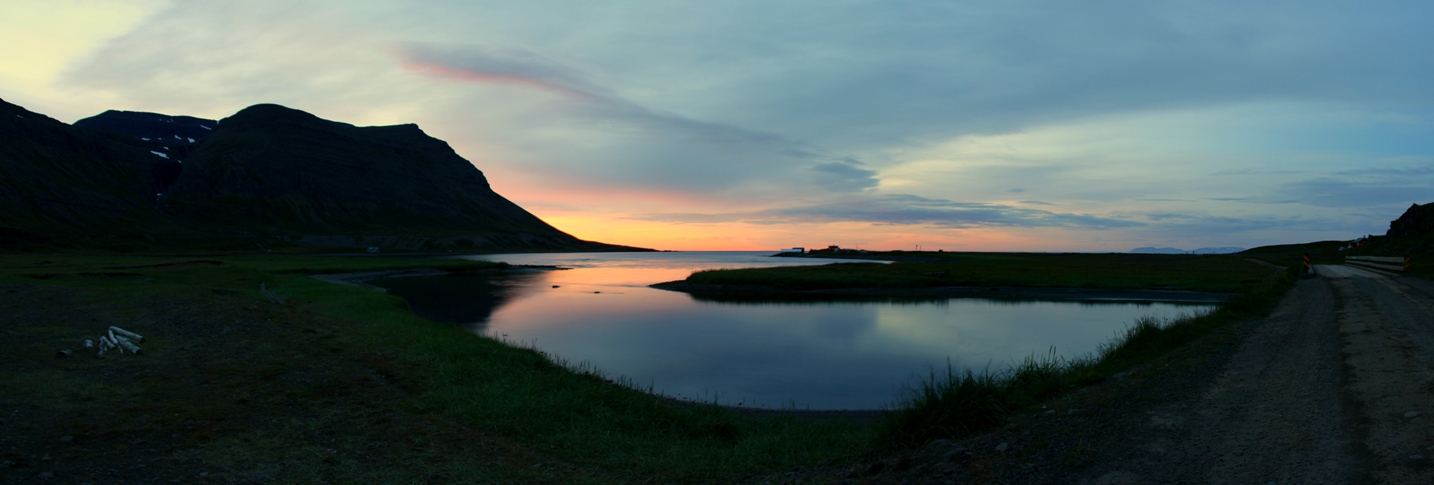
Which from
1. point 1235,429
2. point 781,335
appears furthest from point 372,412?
point 781,335

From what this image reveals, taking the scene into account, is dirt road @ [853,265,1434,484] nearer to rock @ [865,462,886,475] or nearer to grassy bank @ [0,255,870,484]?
rock @ [865,462,886,475]

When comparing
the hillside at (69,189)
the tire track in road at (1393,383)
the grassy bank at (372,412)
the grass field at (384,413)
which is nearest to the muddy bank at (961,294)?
the tire track in road at (1393,383)

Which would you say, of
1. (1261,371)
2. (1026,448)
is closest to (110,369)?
(1026,448)

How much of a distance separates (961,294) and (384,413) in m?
51.2

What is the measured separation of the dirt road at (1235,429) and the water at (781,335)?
871 cm

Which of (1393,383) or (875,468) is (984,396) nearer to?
(875,468)

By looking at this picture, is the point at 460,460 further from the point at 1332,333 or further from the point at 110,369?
the point at 1332,333

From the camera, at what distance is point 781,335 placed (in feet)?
111

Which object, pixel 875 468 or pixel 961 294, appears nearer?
pixel 875 468

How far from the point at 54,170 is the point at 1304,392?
213 metres

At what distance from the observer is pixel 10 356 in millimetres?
13398

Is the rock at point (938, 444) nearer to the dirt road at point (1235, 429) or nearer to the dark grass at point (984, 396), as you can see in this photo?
the dirt road at point (1235, 429)

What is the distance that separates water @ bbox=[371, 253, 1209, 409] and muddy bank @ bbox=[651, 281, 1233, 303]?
2.88m

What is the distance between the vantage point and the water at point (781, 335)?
21953 mm
